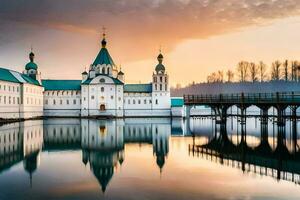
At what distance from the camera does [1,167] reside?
15.2 meters

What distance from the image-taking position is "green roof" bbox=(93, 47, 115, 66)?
6844 cm

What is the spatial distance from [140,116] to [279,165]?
5059 cm

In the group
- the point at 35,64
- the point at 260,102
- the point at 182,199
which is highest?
the point at 35,64

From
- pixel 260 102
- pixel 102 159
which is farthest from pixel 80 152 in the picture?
pixel 260 102

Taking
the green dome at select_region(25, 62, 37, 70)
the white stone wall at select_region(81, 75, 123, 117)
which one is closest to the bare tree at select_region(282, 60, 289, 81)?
the white stone wall at select_region(81, 75, 123, 117)

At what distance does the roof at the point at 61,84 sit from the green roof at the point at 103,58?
5.91 m

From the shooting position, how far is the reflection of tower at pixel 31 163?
1473cm

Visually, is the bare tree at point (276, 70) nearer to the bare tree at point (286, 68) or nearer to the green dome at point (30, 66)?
the bare tree at point (286, 68)

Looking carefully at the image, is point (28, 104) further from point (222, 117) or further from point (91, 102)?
point (222, 117)

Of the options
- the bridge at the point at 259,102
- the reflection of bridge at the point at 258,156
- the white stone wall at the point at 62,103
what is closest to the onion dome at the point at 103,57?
the white stone wall at the point at 62,103

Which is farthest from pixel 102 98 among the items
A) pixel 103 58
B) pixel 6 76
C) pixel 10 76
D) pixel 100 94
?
pixel 6 76

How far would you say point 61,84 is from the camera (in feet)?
232

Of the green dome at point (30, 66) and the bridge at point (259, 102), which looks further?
the green dome at point (30, 66)

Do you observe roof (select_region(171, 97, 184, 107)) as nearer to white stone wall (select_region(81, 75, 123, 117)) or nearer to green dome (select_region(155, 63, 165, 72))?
green dome (select_region(155, 63, 165, 72))
